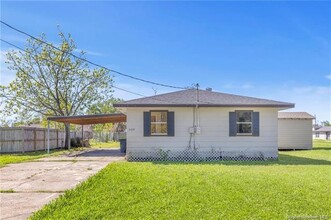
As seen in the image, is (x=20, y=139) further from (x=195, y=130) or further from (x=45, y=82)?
(x=195, y=130)

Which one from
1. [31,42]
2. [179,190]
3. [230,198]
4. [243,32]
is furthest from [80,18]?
[31,42]

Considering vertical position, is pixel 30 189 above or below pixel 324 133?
above

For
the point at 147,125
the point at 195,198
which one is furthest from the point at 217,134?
the point at 195,198

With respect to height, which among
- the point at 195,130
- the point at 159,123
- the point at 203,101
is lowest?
the point at 195,130

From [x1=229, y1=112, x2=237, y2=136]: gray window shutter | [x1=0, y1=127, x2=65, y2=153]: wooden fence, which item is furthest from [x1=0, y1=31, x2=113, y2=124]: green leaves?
[x1=229, y1=112, x2=237, y2=136]: gray window shutter

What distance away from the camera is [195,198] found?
5.46m

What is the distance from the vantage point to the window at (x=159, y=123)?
501 inches

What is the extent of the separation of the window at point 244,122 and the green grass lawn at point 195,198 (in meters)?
5.10

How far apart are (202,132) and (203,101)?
4.62 feet

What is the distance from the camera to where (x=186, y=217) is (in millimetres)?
4445

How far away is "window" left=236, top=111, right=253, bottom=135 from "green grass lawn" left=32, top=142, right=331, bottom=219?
5105 millimetres

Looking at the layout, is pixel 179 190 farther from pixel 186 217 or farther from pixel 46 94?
pixel 46 94

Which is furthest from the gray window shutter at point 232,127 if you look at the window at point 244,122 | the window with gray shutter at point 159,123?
the window with gray shutter at point 159,123

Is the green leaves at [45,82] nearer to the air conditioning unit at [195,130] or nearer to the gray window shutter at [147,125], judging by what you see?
the gray window shutter at [147,125]
